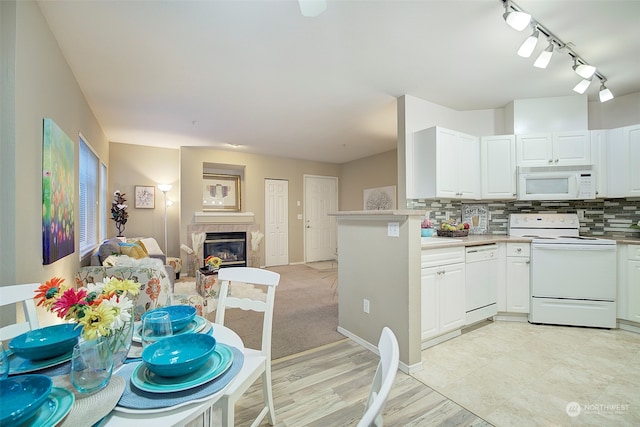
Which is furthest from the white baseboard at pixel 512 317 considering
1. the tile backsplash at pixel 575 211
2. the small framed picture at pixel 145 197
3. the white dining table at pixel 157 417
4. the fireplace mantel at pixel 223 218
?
the small framed picture at pixel 145 197

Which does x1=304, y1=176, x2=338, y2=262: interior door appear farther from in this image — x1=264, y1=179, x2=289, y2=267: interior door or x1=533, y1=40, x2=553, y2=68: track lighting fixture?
x1=533, y1=40, x2=553, y2=68: track lighting fixture

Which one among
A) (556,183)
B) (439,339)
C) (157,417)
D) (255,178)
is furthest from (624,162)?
(255,178)

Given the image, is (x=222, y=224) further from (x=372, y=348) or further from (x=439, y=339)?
(x=439, y=339)

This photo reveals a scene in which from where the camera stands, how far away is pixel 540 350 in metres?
2.40

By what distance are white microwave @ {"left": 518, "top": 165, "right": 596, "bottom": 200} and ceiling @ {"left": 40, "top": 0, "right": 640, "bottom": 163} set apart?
908 mm

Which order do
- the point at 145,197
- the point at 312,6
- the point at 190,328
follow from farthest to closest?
the point at 145,197 → the point at 312,6 → the point at 190,328

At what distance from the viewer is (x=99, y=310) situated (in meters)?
0.77

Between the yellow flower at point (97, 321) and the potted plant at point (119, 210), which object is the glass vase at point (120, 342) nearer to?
the yellow flower at point (97, 321)

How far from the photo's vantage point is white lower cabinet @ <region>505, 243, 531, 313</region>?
9.78ft

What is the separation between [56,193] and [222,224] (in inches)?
146

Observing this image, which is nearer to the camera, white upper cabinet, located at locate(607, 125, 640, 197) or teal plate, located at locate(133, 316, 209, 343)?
teal plate, located at locate(133, 316, 209, 343)

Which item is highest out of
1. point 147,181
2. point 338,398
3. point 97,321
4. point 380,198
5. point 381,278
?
point 147,181

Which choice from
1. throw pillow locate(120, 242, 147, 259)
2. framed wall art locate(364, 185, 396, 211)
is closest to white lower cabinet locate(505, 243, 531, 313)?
framed wall art locate(364, 185, 396, 211)

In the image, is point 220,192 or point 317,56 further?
point 220,192
